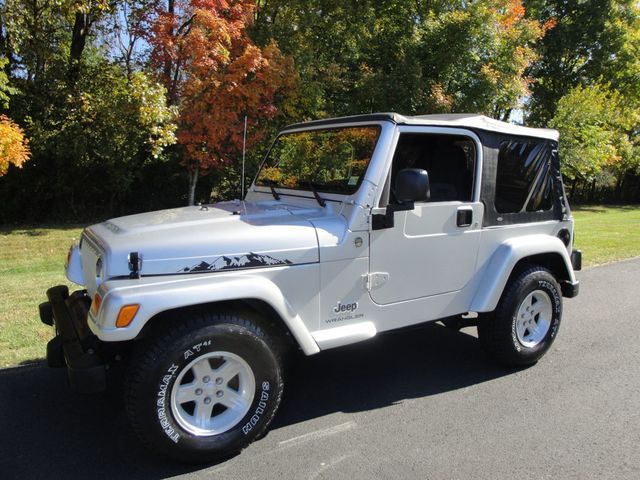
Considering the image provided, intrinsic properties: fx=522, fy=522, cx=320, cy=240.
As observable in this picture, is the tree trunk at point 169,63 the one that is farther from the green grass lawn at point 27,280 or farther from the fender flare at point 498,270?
the fender flare at point 498,270

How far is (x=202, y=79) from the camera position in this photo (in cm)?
1063

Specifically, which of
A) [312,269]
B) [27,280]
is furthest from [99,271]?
[27,280]

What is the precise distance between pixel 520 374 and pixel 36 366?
404cm

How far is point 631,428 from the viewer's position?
11.4 feet

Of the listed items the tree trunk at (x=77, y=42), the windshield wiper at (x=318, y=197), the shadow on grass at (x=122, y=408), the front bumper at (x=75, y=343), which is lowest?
the shadow on grass at (x=122, y=408)

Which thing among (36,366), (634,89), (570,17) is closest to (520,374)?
(36,366)

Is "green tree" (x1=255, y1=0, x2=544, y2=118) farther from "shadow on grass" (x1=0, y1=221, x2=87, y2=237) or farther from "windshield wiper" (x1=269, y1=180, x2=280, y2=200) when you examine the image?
"windshield wiper" (x1=269, y1=180, x2=280, y2=200)

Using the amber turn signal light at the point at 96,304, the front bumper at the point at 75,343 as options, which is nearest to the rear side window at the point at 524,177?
the amber turn signal light at the point at 96,304

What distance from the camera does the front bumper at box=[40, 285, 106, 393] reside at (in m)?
2.82

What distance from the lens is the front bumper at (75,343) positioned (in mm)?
2822

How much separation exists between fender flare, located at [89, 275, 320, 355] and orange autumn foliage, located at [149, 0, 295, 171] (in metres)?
8.10

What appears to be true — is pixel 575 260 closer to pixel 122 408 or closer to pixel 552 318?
pixel 552 318

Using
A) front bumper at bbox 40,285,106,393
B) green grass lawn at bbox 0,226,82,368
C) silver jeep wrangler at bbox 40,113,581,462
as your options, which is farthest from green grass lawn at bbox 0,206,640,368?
silver jeep wrangler at bbox 40,113,581,462

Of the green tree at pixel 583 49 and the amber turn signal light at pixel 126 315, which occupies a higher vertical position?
the green tree at pixel 583 49
